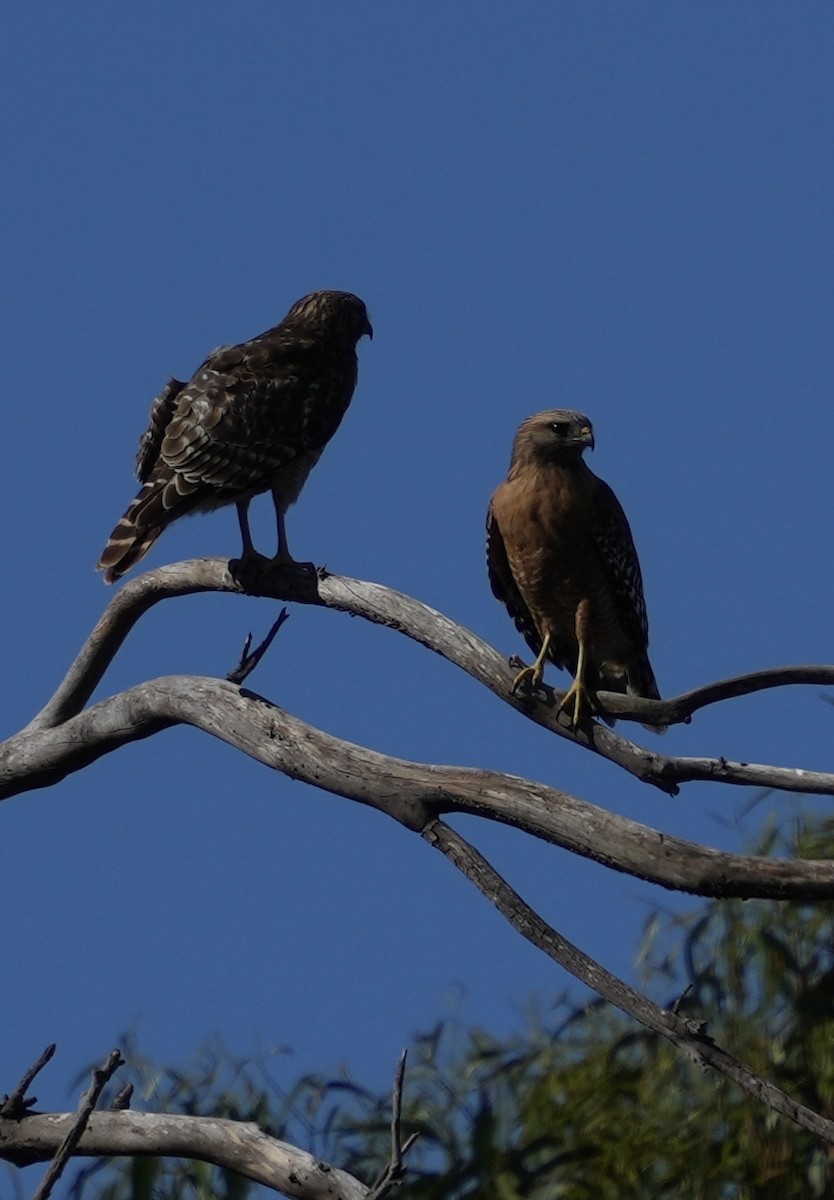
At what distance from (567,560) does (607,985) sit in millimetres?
3086

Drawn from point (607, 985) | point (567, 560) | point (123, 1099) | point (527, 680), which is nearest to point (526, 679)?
point (527, 680)

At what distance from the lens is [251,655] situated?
6367 mm

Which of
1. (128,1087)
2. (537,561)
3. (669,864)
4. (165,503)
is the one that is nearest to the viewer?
(669,864)

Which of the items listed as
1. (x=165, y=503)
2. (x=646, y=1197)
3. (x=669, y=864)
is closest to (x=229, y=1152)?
(x=669, y=864)

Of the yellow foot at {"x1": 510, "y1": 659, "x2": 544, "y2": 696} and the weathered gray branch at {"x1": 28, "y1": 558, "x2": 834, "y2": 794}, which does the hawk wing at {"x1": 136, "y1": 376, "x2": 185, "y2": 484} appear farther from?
the yellow foot at {"x1": 510, "y1": 659, "x2": 544, "y2": 696}

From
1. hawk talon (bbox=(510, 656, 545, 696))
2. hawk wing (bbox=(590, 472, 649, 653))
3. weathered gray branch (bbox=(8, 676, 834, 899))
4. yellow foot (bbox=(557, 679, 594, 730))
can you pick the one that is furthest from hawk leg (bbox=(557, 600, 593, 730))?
weathered gray branch (bbox=(8, 676, 834, 899))

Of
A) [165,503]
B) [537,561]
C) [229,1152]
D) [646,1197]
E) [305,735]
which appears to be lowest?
[229,1152]

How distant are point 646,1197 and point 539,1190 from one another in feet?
1.77

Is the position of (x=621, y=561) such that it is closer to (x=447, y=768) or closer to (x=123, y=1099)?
(x=447, y=768)

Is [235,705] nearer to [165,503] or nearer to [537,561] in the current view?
[165,503]

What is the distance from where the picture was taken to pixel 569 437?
24.0ft

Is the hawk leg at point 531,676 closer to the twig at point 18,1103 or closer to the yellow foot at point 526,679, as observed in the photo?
the yellow foot at point 526,679

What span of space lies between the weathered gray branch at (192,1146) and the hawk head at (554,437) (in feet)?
10.8

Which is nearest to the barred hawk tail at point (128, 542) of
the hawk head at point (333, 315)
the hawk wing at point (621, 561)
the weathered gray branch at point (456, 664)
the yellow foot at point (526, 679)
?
the weathered gray branch at point (456, 664)
